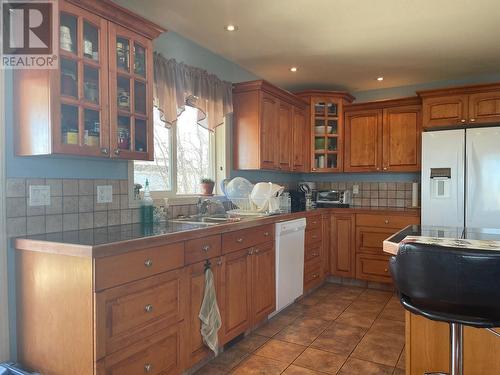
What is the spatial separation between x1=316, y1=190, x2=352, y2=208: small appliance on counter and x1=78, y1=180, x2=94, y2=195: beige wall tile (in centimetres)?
299

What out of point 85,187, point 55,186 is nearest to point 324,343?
point 85,187

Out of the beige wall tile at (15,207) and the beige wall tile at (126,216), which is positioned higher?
the beige wall tile at (15,207)

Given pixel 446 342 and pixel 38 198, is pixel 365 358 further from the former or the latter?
pixel 38 198

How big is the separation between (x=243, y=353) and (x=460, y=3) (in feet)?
9.40

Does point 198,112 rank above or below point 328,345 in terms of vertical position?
above

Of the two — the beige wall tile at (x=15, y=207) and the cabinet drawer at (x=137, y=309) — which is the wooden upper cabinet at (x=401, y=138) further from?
the beige wall tile at (x=15, y=207)

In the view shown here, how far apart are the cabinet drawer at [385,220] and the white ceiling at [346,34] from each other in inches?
64.3

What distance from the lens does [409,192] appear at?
14.5 ft

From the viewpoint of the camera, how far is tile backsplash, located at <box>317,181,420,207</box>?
445cm

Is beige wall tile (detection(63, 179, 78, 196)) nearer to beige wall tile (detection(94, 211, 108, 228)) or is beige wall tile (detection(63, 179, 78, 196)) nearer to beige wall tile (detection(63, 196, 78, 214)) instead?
beige wall tile (detection(63, 196, 78, 214))

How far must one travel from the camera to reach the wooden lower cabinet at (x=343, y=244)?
4148mm

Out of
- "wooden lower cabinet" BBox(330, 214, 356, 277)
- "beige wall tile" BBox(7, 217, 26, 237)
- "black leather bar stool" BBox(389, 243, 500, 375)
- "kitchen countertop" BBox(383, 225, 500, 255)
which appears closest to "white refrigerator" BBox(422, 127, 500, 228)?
"wooden lower cabinet" BBox(330, 214, 356, 277)

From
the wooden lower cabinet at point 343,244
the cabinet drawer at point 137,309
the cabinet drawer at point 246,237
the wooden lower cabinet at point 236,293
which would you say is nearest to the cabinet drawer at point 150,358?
the cabinet drawer at point 137,309

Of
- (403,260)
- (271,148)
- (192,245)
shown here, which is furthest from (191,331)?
(271,148)
